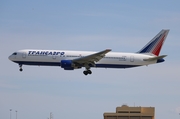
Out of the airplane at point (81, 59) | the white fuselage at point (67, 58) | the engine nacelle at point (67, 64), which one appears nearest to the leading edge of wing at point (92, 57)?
the airplane at point (81, 59)

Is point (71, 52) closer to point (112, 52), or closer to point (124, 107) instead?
point (112, 52)

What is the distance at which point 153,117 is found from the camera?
492 feet

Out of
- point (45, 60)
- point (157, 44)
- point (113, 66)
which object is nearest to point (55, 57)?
point (45, 60)

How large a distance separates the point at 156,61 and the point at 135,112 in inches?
905

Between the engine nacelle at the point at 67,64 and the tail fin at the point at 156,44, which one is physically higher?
the tail fin at the point at 156,44

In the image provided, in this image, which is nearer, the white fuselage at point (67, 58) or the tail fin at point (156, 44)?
the white fuselage at point (67, 58)

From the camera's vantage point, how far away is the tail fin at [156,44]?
5448 inches

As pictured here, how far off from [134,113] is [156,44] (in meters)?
19.8

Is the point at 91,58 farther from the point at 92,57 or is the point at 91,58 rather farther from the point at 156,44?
the point at 156,44

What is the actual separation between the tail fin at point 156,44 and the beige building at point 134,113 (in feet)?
57.4

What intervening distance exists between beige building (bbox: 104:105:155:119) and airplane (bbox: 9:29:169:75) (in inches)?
743

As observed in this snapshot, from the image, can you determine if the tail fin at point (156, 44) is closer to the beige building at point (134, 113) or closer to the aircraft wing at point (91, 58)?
the aircraft wing at point (91, 58)

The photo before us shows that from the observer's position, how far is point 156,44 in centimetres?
13938

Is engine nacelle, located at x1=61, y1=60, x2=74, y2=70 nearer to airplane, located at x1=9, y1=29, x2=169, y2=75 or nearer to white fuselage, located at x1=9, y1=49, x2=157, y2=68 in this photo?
airplane, located at x1=9, y1=29, x2=169, y2=75
